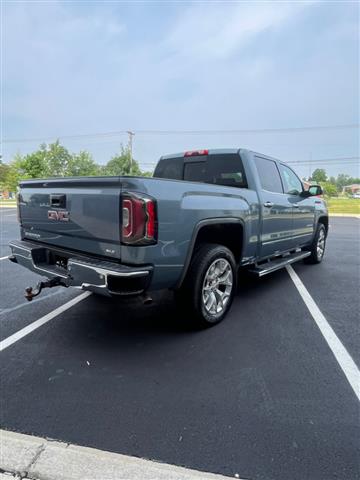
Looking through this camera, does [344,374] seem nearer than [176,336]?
Yes

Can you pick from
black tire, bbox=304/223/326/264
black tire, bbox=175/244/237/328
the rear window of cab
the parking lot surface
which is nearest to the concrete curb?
the parking lot surface

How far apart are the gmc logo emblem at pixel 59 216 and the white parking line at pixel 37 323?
50.4 inches

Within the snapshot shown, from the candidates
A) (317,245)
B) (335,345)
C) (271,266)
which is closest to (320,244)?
(317,245)

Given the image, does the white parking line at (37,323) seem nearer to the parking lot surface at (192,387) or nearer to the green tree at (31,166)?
the parking lot surface at (192,387)

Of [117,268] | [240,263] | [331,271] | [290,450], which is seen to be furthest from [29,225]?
[331,271]

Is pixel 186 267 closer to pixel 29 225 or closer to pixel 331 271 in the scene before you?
pixel 29 225

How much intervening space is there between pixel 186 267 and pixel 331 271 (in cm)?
439

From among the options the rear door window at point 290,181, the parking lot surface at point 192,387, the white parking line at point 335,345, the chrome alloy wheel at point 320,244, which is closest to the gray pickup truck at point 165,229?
the rear door window at point 290,181

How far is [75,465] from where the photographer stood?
1.88 m

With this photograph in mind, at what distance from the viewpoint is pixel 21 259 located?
3598 mm

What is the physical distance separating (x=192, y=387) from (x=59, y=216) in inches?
78.1

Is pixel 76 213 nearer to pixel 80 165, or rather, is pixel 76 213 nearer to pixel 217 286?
pixel 217 286

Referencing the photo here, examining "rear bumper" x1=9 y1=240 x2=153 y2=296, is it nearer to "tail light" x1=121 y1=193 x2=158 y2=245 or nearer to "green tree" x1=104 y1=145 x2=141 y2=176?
"tail light" x1=121 y1=193 x2=158 y2=245

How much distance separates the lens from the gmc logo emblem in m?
3.10
